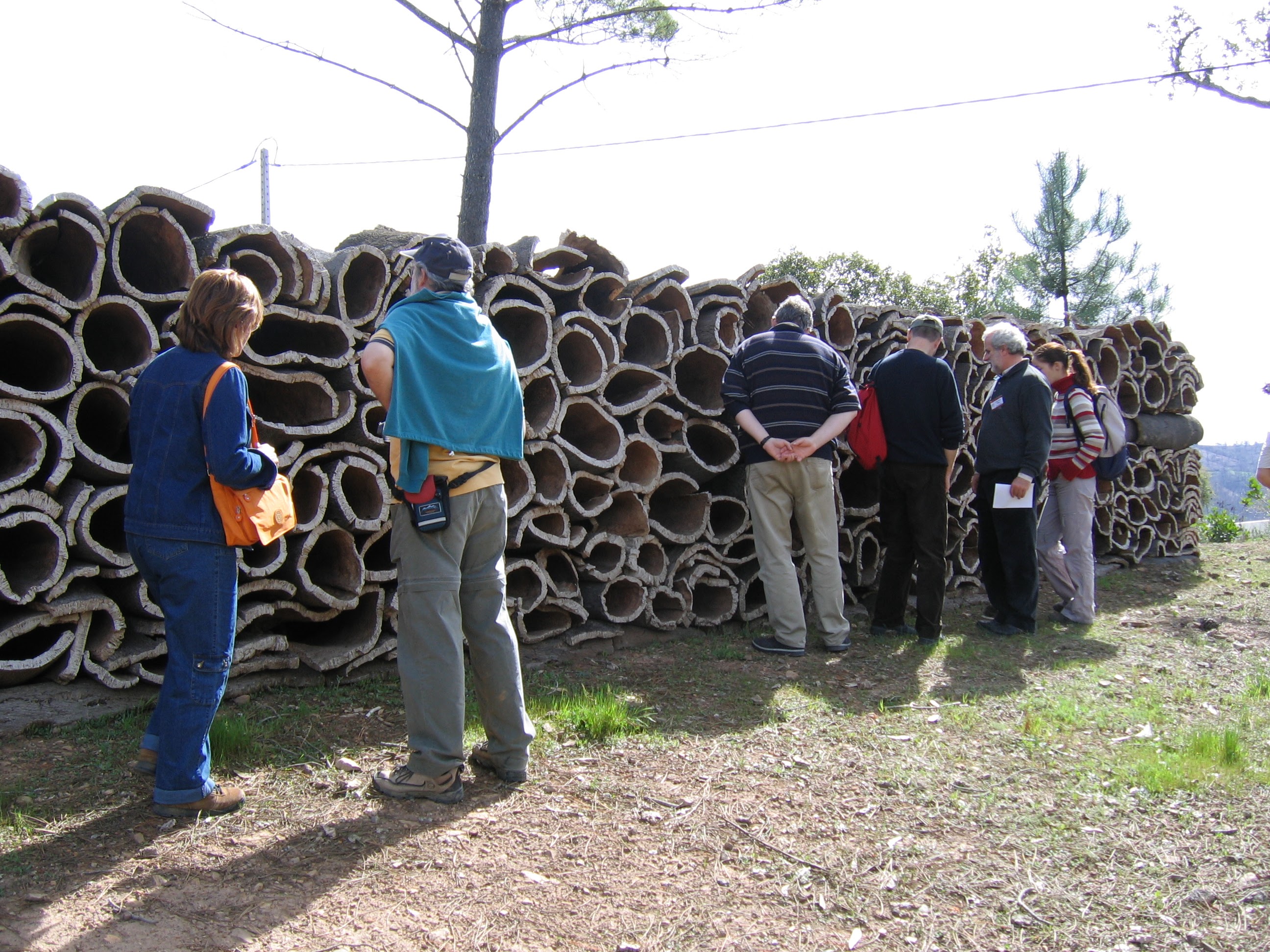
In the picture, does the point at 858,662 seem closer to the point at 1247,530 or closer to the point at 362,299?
the point at 362,299

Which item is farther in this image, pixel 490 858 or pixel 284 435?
pixel 284 435

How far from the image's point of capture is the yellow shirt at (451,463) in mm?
3217

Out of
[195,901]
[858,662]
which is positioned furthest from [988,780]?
[195,901]

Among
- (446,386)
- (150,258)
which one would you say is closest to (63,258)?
(150,258)

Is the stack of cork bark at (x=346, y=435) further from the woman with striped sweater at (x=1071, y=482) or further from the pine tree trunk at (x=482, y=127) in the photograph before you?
the pine tree trunk at (x=482, y=127)

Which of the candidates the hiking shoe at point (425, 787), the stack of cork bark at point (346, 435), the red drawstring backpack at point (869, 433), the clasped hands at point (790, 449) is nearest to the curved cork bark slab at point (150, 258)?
the stack of cork bark at point (346, 435)

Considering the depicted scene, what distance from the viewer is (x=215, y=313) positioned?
3.03 meters

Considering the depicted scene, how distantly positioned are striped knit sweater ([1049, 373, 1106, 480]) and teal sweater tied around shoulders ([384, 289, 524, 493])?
448 centimetres

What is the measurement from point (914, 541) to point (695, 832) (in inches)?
133

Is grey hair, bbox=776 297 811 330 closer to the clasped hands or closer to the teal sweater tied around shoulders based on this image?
Answer: the clasped hands

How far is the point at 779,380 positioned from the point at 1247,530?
1375cm

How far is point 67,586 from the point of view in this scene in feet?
12.6

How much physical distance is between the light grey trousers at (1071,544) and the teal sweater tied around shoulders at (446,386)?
188 inches

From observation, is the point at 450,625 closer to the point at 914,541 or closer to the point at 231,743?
the point at 231,743
